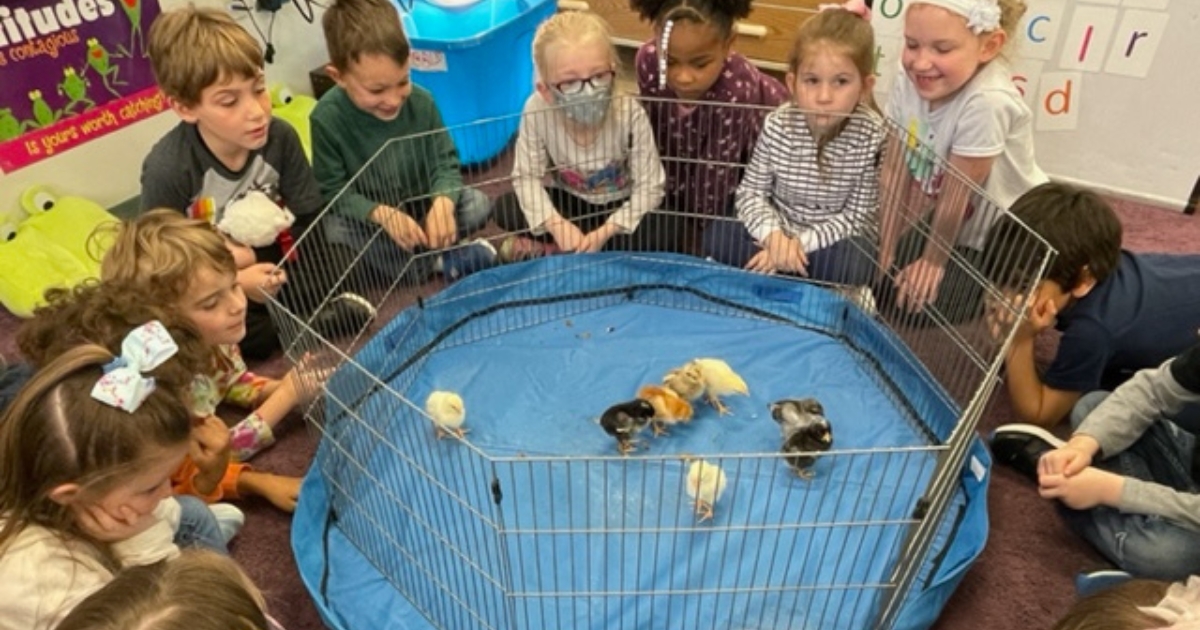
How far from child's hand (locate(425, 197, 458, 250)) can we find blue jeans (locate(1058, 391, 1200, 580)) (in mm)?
1281

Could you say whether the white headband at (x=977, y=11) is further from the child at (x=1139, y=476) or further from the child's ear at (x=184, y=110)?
the child's ear at (x=184, y=110)

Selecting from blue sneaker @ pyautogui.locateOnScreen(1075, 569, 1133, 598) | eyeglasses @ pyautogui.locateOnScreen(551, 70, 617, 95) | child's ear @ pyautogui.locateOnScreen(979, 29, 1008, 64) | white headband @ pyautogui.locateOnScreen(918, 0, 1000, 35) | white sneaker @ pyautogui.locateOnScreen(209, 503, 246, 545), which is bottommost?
white sneaker @ pyautogui.locateOnScreen(209, 503, 246, 545)

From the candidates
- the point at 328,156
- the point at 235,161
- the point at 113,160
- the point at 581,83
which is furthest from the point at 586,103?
the point at 113,160

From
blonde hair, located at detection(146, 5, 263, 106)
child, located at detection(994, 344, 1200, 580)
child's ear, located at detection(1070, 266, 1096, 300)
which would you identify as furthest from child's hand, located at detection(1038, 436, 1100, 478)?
blonde hair, located at detection(146, 5, 263, 106)

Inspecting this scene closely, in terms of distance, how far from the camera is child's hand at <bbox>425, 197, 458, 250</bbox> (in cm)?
196

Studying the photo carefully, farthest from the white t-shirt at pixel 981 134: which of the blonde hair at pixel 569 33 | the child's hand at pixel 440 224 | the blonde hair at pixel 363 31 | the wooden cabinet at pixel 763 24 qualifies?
the blonde hair at pixel 363 31

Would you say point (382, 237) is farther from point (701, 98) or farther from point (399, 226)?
point (701, 98)

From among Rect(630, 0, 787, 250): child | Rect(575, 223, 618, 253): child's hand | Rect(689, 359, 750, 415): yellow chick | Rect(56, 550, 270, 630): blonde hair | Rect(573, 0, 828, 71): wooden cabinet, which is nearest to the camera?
Rect(56, 550, 270, 630): blonde hair

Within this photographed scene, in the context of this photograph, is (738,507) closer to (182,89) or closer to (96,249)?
(182,89)

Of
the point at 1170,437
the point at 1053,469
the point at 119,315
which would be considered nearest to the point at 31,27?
the point at 119,315

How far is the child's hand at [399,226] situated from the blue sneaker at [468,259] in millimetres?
118

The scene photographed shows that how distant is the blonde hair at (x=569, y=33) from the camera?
6.11ft

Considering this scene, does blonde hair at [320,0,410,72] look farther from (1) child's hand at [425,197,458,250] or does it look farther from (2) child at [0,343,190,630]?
(2) child at [0,343,190,630]

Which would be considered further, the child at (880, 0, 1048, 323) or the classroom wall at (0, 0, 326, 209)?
the classroom wall at (0, 0, 326, 209)
